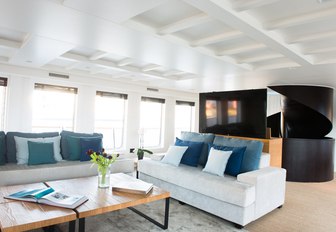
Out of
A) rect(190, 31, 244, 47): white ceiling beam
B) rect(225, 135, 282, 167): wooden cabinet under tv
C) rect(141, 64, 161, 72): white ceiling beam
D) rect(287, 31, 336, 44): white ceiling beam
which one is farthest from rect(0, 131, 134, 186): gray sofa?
rect(287, 31, 336, 44): white ceiling beam

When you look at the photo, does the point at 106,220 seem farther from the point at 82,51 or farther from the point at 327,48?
the point at 327,48

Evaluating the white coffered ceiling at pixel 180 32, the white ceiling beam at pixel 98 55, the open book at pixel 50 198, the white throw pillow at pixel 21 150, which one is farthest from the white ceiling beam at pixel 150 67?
the open book at pixel 50 198

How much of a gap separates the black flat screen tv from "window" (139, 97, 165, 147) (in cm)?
265

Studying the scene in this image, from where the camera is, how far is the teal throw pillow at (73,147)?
14.0 feet

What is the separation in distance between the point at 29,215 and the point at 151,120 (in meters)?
6.00

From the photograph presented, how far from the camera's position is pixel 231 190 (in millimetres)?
2861

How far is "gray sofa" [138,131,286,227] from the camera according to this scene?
2.82 m

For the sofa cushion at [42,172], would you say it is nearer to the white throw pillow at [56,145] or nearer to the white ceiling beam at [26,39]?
the white throw pillow at [56,145]

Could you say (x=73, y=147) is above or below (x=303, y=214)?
above

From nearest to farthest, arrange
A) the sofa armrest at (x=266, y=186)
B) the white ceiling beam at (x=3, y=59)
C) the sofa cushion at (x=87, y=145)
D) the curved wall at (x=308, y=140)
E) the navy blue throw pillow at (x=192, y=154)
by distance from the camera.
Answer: the sofa armrest at (x=266, y=186)
the navy blue throw pillow at (x=192, y=154)
the sofa cushion at (x=87, y=145)
the white ceiling beam at (x=3, y=59)
the curved wall at (x=308, y=140)

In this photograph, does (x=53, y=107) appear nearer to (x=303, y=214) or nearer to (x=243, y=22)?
(x=243, y=22)

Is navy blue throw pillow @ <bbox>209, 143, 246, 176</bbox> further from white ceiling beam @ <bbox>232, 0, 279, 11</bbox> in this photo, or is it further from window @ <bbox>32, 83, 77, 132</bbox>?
window @ <bbox>32, 83, 77, 132</bbox>

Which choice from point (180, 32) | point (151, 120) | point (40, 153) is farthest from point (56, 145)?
point (151, 120)

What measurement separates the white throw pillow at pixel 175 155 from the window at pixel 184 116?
4.49 metres
